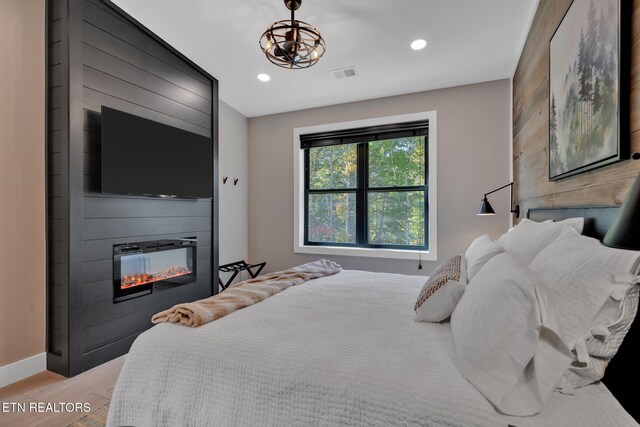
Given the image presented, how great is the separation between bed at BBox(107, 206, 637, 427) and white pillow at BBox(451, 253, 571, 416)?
4 centimetres

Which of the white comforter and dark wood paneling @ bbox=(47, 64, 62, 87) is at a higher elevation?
dark wood paneling @ bbox=(47, 64, 62, 87)

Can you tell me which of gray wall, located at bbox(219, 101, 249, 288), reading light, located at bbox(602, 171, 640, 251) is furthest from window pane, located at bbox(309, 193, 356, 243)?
reading light, located at bbox(602, 171, 640, 251)

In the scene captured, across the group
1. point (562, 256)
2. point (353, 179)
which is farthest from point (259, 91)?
point (562, 256)

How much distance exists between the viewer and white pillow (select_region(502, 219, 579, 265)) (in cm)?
134

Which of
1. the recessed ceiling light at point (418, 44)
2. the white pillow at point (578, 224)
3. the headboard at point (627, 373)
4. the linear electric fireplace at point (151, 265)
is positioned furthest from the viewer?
the recessed ceiling light at point (418, 44)

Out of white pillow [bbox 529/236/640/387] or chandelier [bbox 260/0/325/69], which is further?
chandelier [bbox 260/0/325/69]

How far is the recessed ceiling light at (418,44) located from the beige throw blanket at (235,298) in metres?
2.12

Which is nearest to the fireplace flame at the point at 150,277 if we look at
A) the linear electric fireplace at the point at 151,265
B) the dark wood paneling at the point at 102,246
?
the linear electric fireplace at the point at 151,265

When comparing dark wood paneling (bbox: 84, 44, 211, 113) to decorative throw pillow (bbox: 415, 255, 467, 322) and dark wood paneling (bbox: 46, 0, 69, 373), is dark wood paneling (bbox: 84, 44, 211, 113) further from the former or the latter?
decorative throw pillow (bbox: 415, 255, 467, 322)

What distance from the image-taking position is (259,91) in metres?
3.61

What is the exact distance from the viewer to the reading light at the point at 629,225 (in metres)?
0.88

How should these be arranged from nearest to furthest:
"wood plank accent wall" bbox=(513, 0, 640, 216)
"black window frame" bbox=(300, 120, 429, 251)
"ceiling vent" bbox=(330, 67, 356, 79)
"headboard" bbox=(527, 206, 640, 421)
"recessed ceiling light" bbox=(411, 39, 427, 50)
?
"headboard" bbox=(527, 206, 640, 421), "wood plank accent wall" bbox=(513, 0, 640, 216), "recessed ceiling light" bbox=(411, 39, 427, 50), "ceiling vent" bbox=(330, 67, 356, 79), "black window frame" bbox=(300, 120, 429, 251)

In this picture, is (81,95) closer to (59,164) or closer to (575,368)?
(59,164)

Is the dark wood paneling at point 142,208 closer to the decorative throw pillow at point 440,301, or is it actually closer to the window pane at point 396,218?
the window pane at point 396,218
